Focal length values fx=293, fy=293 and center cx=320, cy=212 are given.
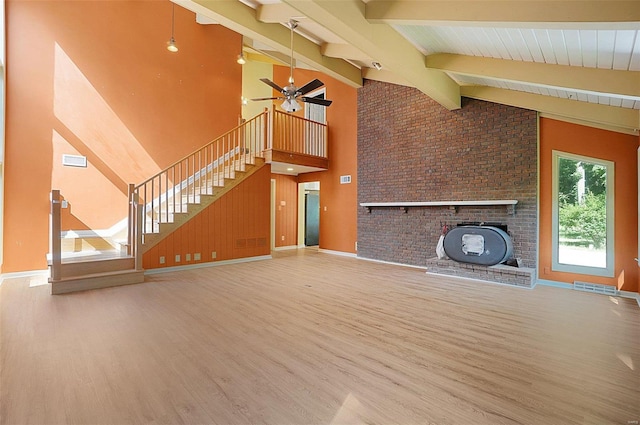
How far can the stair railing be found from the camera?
6.04 meters

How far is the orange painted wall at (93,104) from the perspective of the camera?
522 cm

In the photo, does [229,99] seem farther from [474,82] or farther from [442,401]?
[442,401]

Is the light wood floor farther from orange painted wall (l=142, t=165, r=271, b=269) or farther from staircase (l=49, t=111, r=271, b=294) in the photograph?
orange painted wall (l=142, t=165, r=271, b=269)

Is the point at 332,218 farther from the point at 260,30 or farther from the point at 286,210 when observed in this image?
the point at 260,30

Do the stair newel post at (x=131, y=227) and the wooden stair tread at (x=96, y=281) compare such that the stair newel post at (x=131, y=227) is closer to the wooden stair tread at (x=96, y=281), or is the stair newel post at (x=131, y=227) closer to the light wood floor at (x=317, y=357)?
the wooden stair tread at (x=96, y=281)

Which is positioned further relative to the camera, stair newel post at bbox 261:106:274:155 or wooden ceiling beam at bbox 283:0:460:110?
stair newel post at bbox 261:106:274:155

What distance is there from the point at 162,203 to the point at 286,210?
13.6 ft

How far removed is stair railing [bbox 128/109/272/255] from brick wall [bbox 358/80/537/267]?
280 centimetres

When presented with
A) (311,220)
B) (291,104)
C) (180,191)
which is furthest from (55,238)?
(311,220)

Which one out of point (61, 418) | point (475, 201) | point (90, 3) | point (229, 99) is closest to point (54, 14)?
point (90, 3)

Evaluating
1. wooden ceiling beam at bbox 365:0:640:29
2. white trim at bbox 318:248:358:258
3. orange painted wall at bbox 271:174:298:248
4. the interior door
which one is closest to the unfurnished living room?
wooden ceiling beam at bbox 365:0:640:29

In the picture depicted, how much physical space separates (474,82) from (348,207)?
14.0 feet

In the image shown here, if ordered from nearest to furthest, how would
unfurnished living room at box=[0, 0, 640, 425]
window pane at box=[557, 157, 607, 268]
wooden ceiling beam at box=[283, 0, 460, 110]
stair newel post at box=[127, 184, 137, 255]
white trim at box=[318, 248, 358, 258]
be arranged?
unfurnished living room at box=[0, 0, 640, 425] < wooden ceiling beam at box=[283, 0, 460, 110] < window pane at box=[557, 157, 607, 268] < stair newel post at box=[127, 184, 137, 255] < white trim at box=[318, 248, 358, 258]

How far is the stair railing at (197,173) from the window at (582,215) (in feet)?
20.3
